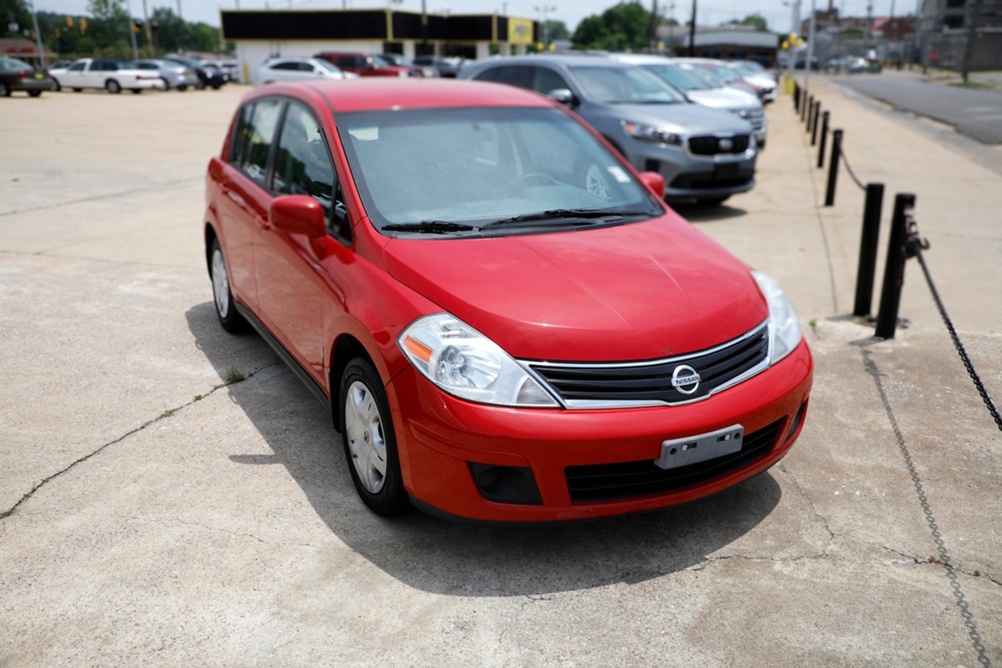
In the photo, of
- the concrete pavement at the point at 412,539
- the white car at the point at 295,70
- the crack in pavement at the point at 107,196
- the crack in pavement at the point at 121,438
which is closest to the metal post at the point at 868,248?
the concrete pavement at the point at 412,539

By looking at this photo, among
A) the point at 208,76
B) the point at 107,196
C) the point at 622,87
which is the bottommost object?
the point at 107,196

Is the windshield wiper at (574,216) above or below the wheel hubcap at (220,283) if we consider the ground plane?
above

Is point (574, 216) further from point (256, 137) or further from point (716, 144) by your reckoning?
point (716, 144)

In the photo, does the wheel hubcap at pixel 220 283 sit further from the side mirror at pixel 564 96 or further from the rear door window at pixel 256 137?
the side mirror at pixel 564 96

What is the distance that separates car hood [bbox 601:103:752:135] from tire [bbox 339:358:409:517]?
7329mm

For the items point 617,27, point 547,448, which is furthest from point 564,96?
point 617,27

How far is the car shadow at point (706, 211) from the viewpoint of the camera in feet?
34.1

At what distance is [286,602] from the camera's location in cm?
306

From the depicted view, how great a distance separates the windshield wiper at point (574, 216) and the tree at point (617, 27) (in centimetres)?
14494

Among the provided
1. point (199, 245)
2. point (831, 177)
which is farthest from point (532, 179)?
point (831, 177)

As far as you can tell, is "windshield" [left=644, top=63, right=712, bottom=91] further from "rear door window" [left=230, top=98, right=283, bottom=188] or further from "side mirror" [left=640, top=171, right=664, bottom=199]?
"side mirror" [left=640, top=171, right=664, bottom=199]

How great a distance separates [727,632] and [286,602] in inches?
57.8

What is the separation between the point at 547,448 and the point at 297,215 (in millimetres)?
1624

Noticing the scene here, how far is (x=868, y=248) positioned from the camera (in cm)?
616
